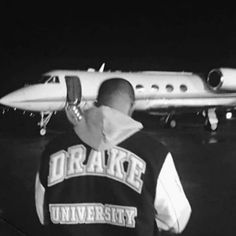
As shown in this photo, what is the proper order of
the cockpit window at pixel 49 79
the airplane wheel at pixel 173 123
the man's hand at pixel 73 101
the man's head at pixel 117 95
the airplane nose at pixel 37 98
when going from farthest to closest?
the airplane wheel at pixel 173 123 < the cockpit window at pixel 49 79 < the airplane nose at pixel 37 98 < the man's hand at pixel 73 101 < the man's head at pixel 117 95

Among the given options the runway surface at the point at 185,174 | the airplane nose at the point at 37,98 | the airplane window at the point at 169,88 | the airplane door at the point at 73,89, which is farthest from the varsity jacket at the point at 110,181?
the airplane window at the point at 169,88

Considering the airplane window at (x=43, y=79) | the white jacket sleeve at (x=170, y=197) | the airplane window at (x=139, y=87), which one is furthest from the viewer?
the airplane window at (x=43, y=79)

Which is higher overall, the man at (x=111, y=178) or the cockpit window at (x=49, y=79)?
the man at (x=111, y=178)

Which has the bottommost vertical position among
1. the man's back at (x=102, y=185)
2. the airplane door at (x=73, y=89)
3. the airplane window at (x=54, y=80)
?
the airplane window at (x=54, y=80)

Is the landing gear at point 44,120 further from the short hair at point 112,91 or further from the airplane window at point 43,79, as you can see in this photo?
the short hair at point 112,91

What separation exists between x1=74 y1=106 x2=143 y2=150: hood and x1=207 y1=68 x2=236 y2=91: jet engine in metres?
4.37

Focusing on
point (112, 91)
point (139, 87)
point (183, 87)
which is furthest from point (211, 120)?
point (112, 91)

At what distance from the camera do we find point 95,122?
5.82ft

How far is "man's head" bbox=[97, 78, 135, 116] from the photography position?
179 centimetres

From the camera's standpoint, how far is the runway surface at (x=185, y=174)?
3.57 meters

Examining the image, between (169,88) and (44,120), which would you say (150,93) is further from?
(44,120)

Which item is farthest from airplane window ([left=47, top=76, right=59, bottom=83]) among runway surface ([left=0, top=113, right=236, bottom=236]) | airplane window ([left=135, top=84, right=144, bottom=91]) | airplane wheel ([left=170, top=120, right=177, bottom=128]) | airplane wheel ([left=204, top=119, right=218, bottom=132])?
airplane wheel ([left=204, top=119, right=218, bottom=132])

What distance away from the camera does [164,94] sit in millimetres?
6770

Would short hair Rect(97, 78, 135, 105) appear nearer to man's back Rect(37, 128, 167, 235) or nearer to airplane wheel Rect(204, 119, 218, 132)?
man's back Rect(37, 128, 167, 235)
